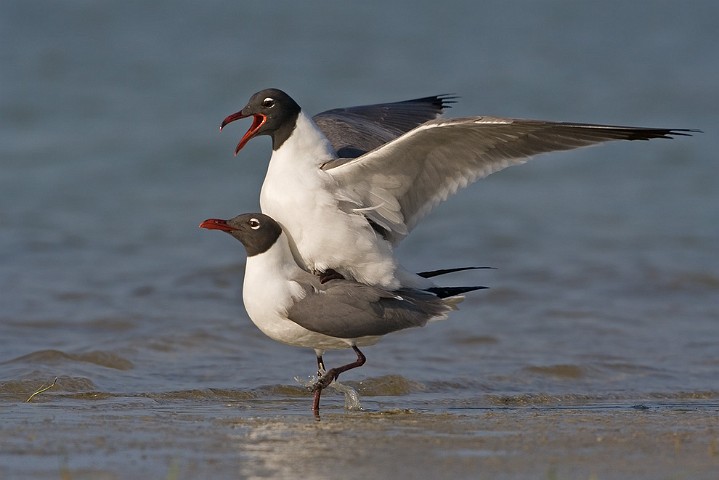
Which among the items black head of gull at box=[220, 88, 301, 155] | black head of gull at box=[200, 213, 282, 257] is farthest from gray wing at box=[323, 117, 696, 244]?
black head of gull at box=[200, 213, 282, 257]

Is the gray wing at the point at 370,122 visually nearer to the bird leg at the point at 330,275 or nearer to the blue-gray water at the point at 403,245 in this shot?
the bird leg at the point at 330,275

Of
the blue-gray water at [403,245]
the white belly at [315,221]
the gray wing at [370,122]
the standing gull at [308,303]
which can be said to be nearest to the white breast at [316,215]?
the white belly at [315,221]

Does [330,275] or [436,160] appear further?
[436,160]

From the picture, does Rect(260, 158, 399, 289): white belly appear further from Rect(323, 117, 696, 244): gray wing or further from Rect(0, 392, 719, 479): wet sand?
Rect(0, 392, 719, 479): wet sand

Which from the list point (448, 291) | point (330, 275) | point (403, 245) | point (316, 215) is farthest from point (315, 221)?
point (403, 245)

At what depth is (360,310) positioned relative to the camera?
624 cm

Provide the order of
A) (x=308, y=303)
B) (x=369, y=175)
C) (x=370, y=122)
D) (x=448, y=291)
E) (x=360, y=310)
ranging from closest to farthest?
(x=308, y=303) < (x=360, y=310) < (x=369, y=175) < (x=448, y=291) < (x=370, y=122)

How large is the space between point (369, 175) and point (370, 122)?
1.41 metres

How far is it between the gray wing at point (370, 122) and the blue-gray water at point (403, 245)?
1.45 meters

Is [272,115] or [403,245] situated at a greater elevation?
[272,115]

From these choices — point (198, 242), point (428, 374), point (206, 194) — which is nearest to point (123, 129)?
point (206, 194)

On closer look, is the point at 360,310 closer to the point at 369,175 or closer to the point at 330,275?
the point at 330,275

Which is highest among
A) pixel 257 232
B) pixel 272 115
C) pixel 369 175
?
pixel 272 115

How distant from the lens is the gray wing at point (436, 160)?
6.19 metres
